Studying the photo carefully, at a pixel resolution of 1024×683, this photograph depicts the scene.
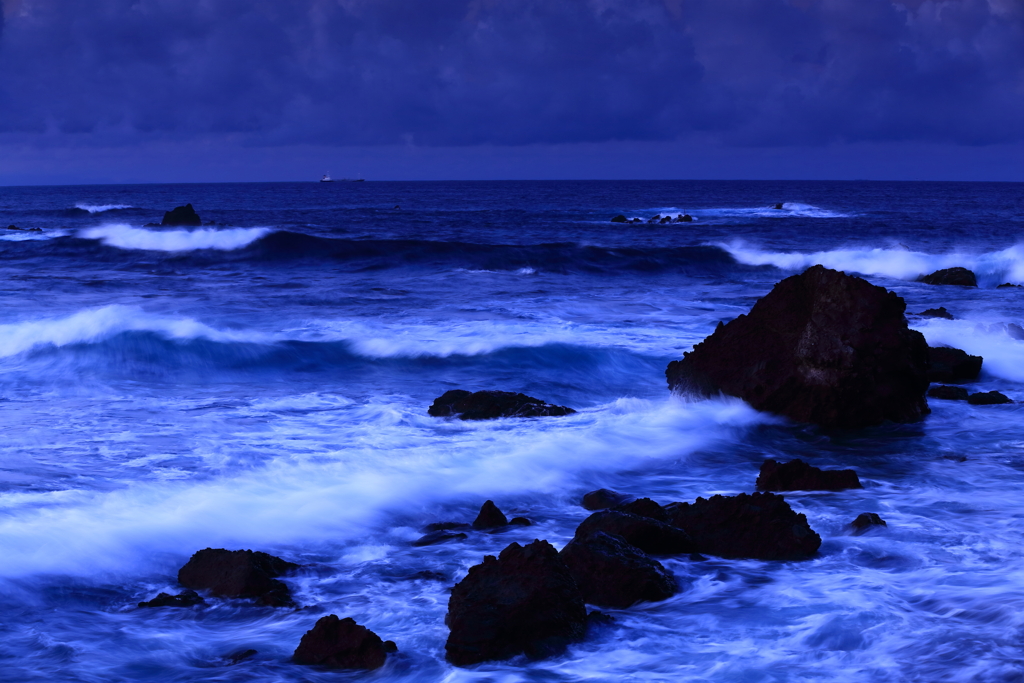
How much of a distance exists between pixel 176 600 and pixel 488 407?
4441 mm

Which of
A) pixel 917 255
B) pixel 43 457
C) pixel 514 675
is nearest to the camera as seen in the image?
pixel 514 675

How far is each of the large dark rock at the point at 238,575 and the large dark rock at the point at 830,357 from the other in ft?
17.3

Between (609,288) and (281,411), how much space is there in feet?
44.4

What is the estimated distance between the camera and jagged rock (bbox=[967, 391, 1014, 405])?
9.55 meters

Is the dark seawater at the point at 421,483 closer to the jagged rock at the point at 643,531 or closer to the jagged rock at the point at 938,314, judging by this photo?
the jagged rock at the point at 643,531

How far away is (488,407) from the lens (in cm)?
897

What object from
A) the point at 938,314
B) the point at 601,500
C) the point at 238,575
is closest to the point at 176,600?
the point at 238,575

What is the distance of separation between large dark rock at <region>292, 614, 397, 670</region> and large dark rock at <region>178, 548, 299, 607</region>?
65 centimetres

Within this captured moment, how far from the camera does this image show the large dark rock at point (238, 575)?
4898mm

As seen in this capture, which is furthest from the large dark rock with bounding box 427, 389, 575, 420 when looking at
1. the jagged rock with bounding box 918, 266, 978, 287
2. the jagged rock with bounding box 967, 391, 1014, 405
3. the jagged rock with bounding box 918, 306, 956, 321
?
the jagged rock with bounding box 918, 266, 978, 287

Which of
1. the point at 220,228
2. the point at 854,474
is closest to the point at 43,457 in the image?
the point at 854,474

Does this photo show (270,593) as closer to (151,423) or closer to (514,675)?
(514,675)

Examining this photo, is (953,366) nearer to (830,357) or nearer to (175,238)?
(830,357)

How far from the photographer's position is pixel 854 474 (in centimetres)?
676
